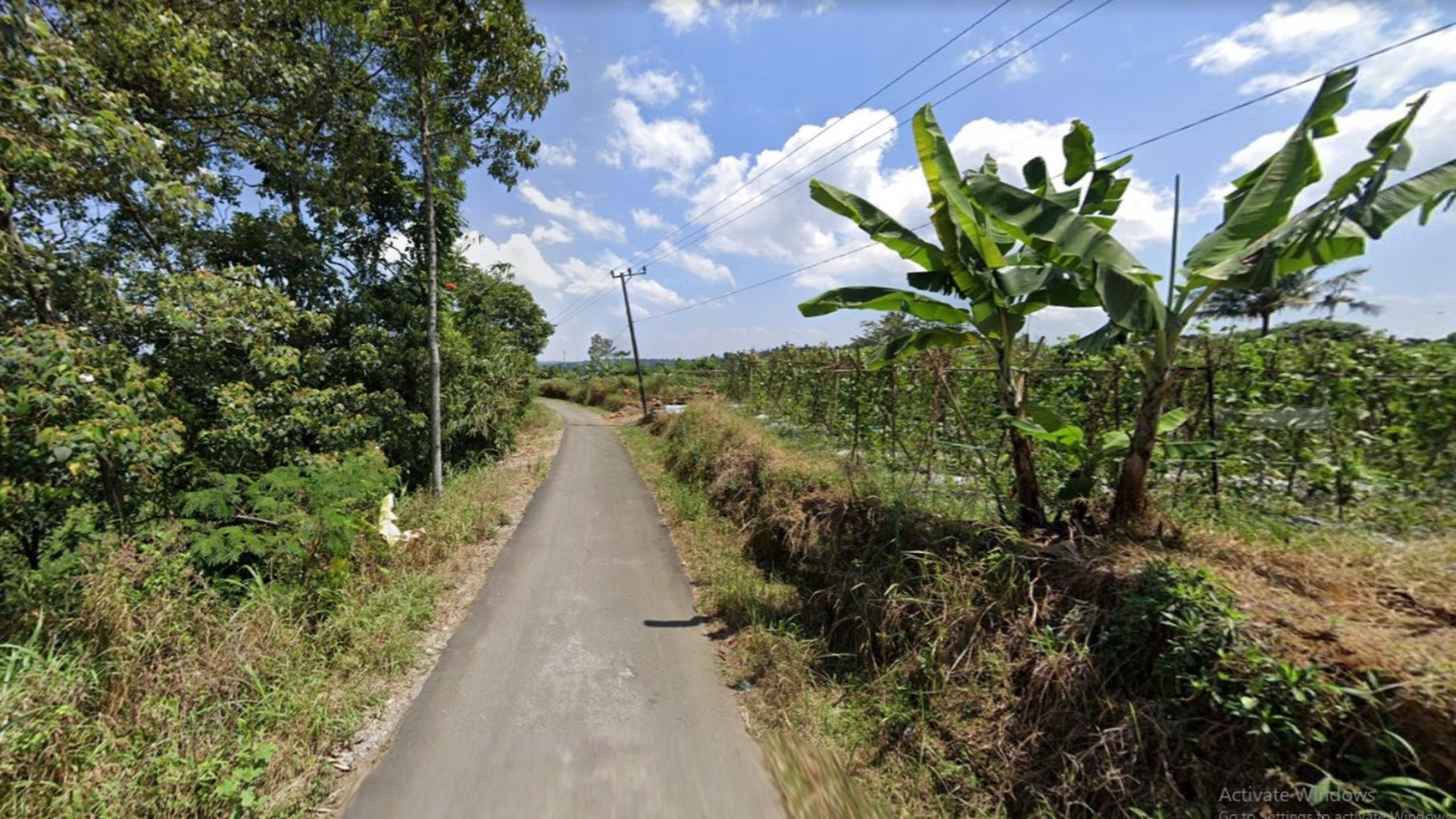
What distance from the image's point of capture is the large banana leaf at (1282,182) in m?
3.04

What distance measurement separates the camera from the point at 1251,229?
10.1 feet

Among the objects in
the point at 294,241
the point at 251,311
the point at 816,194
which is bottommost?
the point at 251,311

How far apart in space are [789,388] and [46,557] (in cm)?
1060

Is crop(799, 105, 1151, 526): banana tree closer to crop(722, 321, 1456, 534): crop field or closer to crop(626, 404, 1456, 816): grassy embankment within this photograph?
crop(722, 321, 1456, 534): crop field

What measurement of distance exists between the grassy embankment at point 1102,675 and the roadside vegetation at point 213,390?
3394 millimetres

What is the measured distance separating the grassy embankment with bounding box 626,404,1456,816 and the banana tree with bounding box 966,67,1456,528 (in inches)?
33.6

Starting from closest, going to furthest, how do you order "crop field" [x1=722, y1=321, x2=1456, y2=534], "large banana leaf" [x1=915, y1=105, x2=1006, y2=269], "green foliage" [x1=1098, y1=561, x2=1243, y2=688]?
1. "green foliage" [x1=1098, y1=561, x2=1243, y2=688]
2. "crop field" [x1=722, y1=321, x2=1456, y2=534]
3. "large banana leaf" [x1=915, y1=105, x2=1006, y2=269]

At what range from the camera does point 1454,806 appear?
184 centimetres

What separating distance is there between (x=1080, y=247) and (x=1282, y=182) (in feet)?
3.97

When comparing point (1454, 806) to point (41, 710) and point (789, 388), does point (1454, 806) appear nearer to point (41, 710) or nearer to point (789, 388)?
point (41, 710)

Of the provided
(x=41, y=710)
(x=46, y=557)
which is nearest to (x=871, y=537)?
(x=41, y=710)

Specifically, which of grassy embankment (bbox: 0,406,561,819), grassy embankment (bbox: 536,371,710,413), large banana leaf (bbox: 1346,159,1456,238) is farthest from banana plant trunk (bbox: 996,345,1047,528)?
grassy embankment (bbox: 536,371,710,413)

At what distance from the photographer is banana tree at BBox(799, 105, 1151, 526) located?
147 inches

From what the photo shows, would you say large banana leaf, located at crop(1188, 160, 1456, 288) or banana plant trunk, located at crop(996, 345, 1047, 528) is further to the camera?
banana plant trunk, located at crop(996, 345, 1047, 528)
